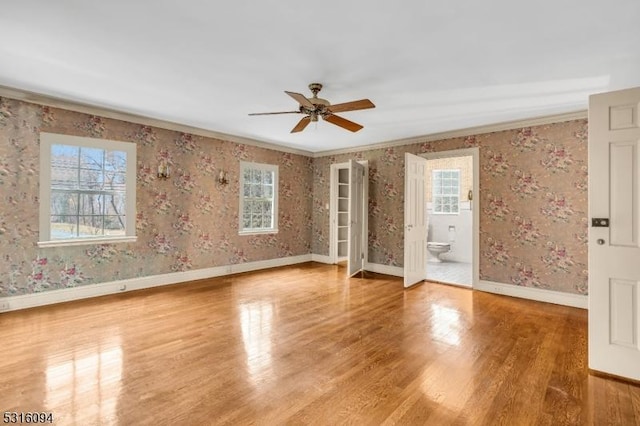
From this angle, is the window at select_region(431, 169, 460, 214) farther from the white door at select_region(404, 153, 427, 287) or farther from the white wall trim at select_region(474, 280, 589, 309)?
the white wall trim at select_region(474, 280, 589, 309)

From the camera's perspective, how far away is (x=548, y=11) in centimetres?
206

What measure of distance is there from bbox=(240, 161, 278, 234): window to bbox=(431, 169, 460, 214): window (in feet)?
13.0

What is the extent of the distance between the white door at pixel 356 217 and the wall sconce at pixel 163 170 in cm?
296

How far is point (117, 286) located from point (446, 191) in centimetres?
692

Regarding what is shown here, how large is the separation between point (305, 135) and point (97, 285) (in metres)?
3.81

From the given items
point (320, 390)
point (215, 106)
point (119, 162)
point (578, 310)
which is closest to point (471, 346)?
point (320, 390)

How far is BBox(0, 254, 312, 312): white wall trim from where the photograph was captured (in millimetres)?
3771

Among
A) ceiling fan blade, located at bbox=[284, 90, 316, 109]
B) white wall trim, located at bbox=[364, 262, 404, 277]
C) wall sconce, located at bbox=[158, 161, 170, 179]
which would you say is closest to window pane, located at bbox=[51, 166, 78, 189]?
wall sconce, located at bbox=[158, 161, 170, 179]

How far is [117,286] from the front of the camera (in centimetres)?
450

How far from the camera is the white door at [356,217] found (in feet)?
18.5

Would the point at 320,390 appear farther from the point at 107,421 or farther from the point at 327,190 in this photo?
the point at 327,190

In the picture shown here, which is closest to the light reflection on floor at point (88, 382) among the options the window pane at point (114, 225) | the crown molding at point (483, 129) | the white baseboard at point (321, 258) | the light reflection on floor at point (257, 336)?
the light reflection on floor at point (257, 336)

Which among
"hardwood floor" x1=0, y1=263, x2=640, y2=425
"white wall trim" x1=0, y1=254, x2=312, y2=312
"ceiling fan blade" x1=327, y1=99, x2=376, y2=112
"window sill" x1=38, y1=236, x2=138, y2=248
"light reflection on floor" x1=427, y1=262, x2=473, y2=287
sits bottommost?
"hardwood floor" x1=0, y1=263, x2=640, y2=425

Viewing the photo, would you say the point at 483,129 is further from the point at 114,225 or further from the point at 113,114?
the point at 114,225
